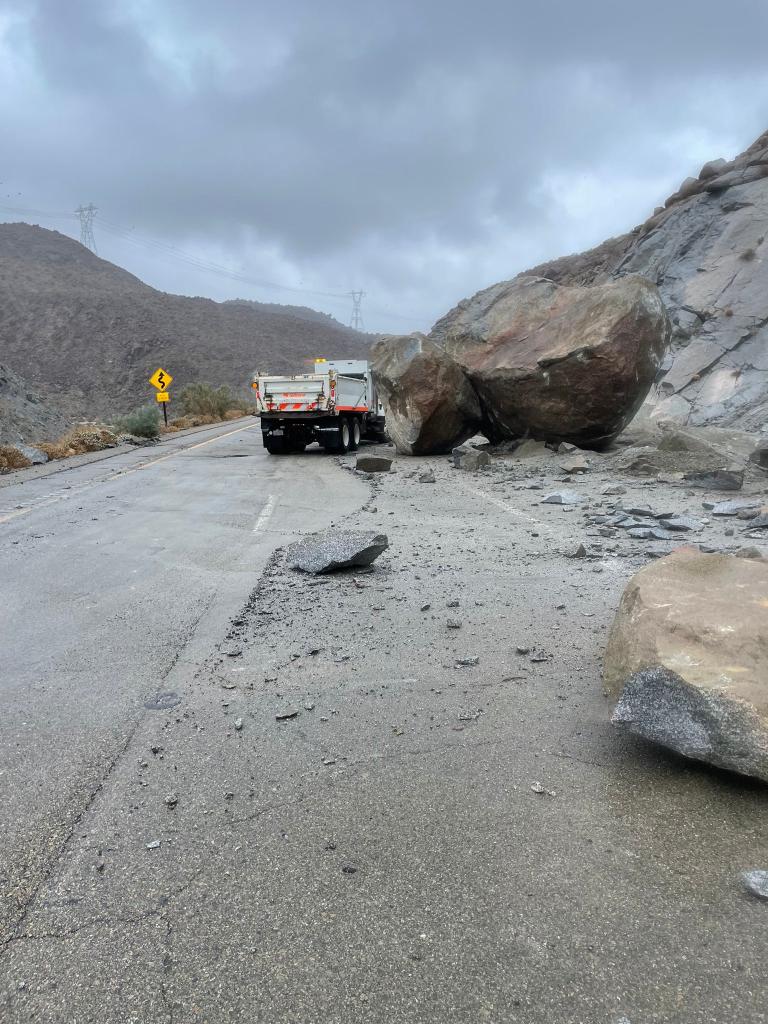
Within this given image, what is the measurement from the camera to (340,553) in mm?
6285

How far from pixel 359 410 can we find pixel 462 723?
18.1 m

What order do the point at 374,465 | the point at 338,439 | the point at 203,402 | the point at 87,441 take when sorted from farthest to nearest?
the point at 203,402
the point at 87,441
the point at 338,439
the point at 374,465

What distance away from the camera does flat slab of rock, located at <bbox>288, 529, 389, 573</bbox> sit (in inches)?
245

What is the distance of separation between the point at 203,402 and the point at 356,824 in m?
45.2

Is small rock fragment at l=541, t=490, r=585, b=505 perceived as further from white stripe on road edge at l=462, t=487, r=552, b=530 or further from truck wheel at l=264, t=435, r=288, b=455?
truck wheel at l=264, t=435, r=288, b=455

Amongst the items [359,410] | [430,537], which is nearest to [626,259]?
[359,410]

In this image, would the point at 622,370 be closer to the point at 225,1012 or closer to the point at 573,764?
the point at 573,764

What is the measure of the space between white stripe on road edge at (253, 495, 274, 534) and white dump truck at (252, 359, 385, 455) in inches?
310

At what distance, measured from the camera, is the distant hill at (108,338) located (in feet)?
216

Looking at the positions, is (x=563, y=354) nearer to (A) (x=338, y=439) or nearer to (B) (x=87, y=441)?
(A) (x=338, y=439)

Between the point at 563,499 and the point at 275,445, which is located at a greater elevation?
the point at 563,499

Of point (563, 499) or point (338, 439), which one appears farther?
point (338, 439)

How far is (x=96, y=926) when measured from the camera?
84.3 inches

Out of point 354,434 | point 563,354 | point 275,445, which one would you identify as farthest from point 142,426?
point 563,354
